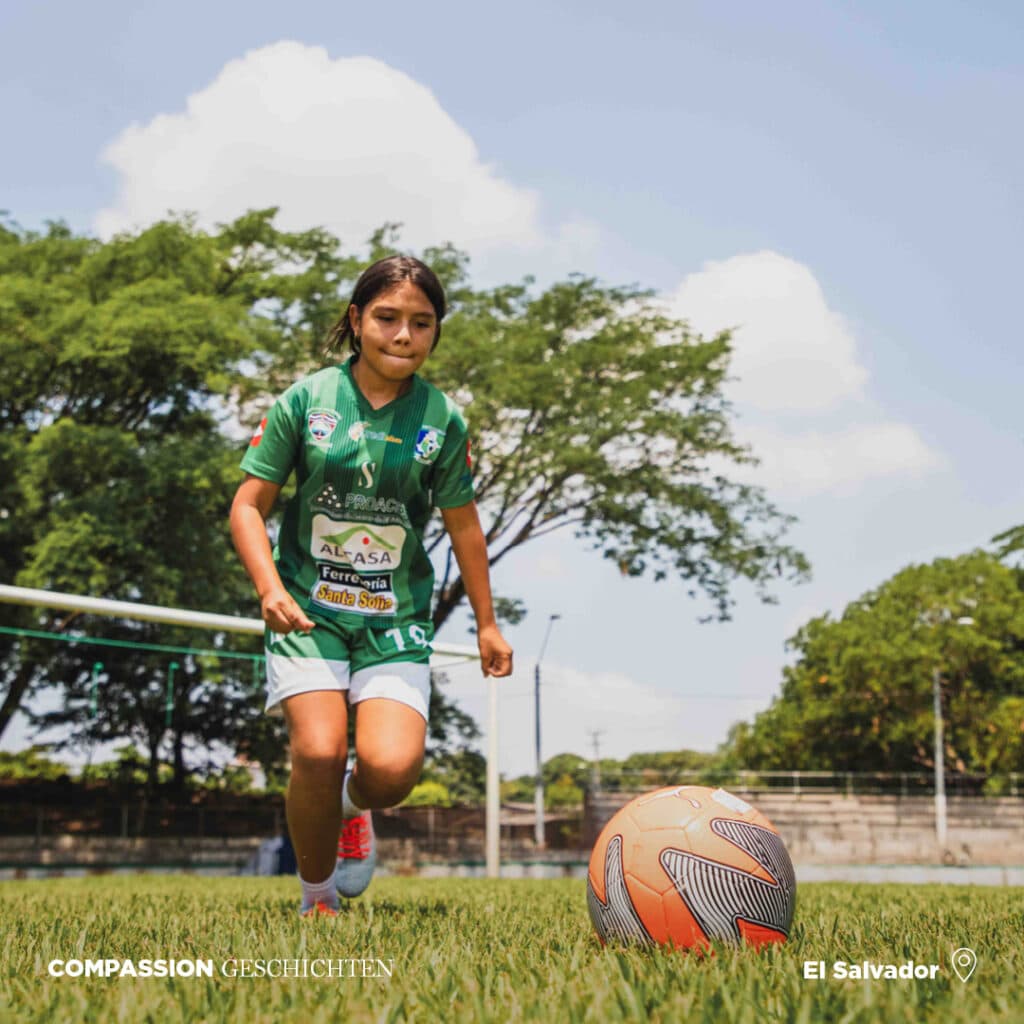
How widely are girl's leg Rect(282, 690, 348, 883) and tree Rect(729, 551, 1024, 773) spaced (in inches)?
1688

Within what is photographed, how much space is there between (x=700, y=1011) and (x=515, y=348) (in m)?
22.8

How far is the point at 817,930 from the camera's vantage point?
3799mm

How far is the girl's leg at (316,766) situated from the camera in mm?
3973

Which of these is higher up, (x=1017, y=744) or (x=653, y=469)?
(x=653, y=469)

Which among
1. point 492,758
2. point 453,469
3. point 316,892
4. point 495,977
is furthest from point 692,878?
point 492,758

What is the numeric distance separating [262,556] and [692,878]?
5.66 ft

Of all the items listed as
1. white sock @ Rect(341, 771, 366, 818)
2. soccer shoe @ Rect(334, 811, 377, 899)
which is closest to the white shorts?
white sock @ Rect(341, 771, 366, 818)

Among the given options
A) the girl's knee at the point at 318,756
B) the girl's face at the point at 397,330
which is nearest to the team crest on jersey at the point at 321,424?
the girl's face at the point at 397,330

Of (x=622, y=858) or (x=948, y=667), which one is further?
(x=948, y=667)

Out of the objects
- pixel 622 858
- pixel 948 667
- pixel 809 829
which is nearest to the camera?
pixel 622 858

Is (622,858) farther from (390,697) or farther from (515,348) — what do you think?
(515,348)

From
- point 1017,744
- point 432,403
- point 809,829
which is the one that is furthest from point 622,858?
point 1017,744

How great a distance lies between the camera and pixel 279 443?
418cm

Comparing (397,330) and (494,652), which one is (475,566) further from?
(397,330)
